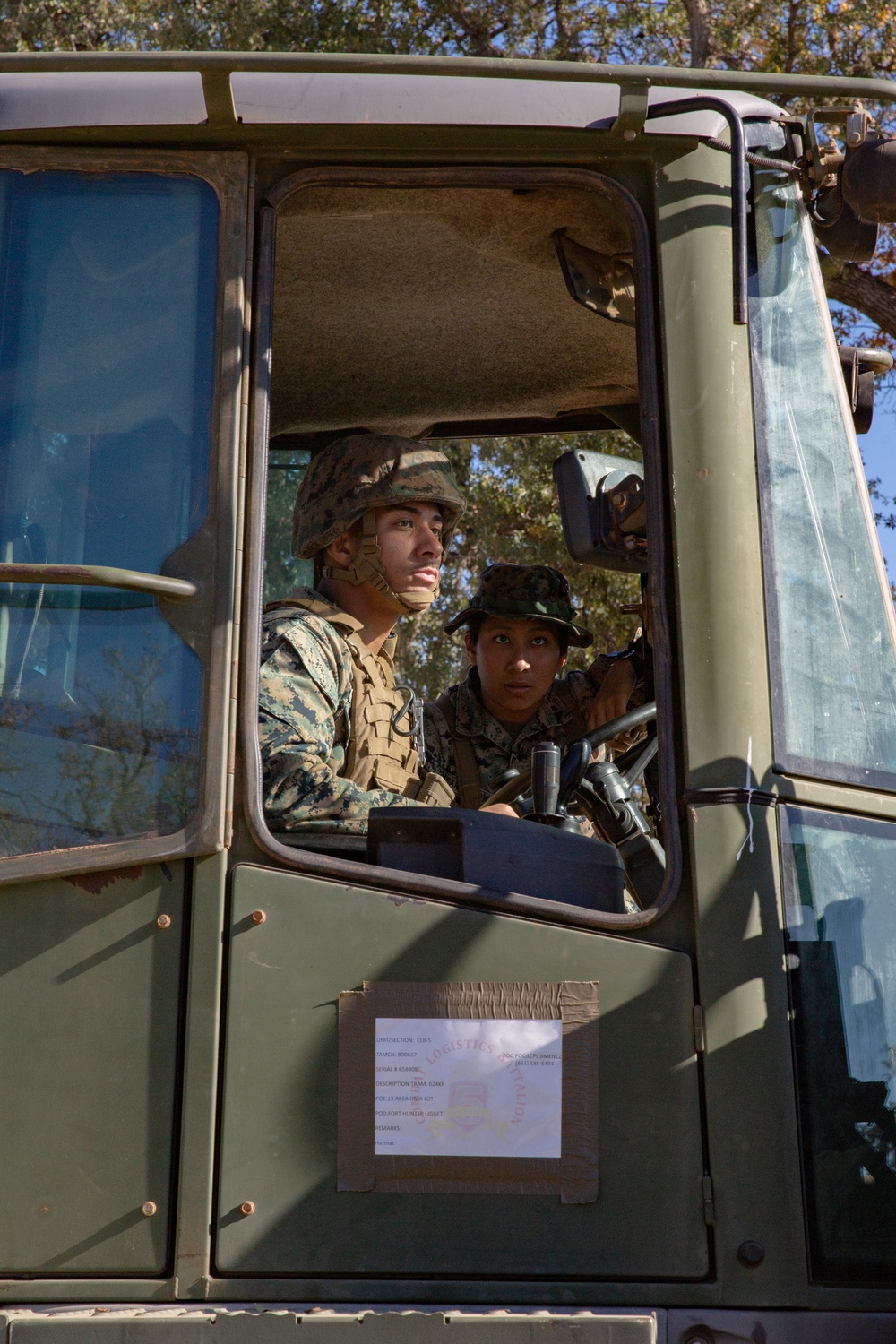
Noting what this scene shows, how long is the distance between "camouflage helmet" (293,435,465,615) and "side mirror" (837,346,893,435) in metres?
0.92

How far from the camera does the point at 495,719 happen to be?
14.3 feet

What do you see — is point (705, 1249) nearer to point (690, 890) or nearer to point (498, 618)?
point (690, 890)

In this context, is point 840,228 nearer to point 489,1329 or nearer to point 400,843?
point 400,843

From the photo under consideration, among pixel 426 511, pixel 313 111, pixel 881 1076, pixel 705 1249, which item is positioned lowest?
pixel 705 1249

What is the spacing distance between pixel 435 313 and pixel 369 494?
476 millimetres

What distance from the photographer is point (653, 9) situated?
11672 mm

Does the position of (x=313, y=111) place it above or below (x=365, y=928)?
above

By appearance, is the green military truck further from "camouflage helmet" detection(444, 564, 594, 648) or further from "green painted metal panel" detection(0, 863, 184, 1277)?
"camouflage helmet" detection(444, 564, 594, 648)

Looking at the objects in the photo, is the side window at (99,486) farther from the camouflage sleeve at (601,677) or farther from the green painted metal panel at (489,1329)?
the camouflage sleeve at (601,677)

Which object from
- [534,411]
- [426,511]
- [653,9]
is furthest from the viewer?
[653,9]

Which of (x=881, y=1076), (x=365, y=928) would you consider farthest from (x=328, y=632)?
(x=881, y=1076)

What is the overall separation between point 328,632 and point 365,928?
0.80 metres

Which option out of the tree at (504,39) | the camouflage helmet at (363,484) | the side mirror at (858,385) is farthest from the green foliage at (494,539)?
the side mirror at (858,385)

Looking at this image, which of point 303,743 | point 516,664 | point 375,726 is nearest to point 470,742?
point 516,664
